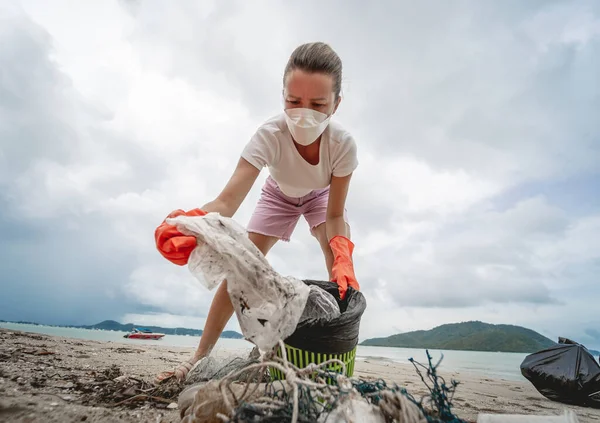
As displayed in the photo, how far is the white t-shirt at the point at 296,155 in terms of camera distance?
93.8 inches

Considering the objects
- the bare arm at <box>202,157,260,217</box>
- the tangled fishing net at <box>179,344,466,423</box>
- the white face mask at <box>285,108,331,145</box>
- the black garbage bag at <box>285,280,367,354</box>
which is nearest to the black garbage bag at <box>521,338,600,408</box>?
the black garbage bag at <box>285,280,367,354</box>

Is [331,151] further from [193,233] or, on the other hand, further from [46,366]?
[46,366]

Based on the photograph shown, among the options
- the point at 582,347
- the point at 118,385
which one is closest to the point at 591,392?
the point at 582,347

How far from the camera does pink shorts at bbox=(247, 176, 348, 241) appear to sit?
9.86 feet

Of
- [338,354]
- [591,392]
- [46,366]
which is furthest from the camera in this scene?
[591,392]

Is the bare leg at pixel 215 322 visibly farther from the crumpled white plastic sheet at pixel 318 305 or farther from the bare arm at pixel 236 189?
the crumpled white plastic sheet at pixel 318 305

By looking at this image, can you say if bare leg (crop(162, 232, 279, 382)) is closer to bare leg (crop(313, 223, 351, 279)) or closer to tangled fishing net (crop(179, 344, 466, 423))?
bare leg (crop(313, 223, 351, 279))

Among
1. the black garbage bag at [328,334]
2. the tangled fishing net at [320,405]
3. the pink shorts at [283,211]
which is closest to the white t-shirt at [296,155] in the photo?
the pink shorts at [283,211]

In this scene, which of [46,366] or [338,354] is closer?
[338,354]

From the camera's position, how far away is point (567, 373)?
3.01 metres

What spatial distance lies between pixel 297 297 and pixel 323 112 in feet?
4.56

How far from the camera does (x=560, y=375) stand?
303 centimetres

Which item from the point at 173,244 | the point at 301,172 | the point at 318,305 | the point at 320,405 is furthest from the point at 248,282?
the point at 301,172

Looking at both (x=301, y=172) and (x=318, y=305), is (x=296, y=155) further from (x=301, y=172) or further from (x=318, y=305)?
(x=318, y=305)
